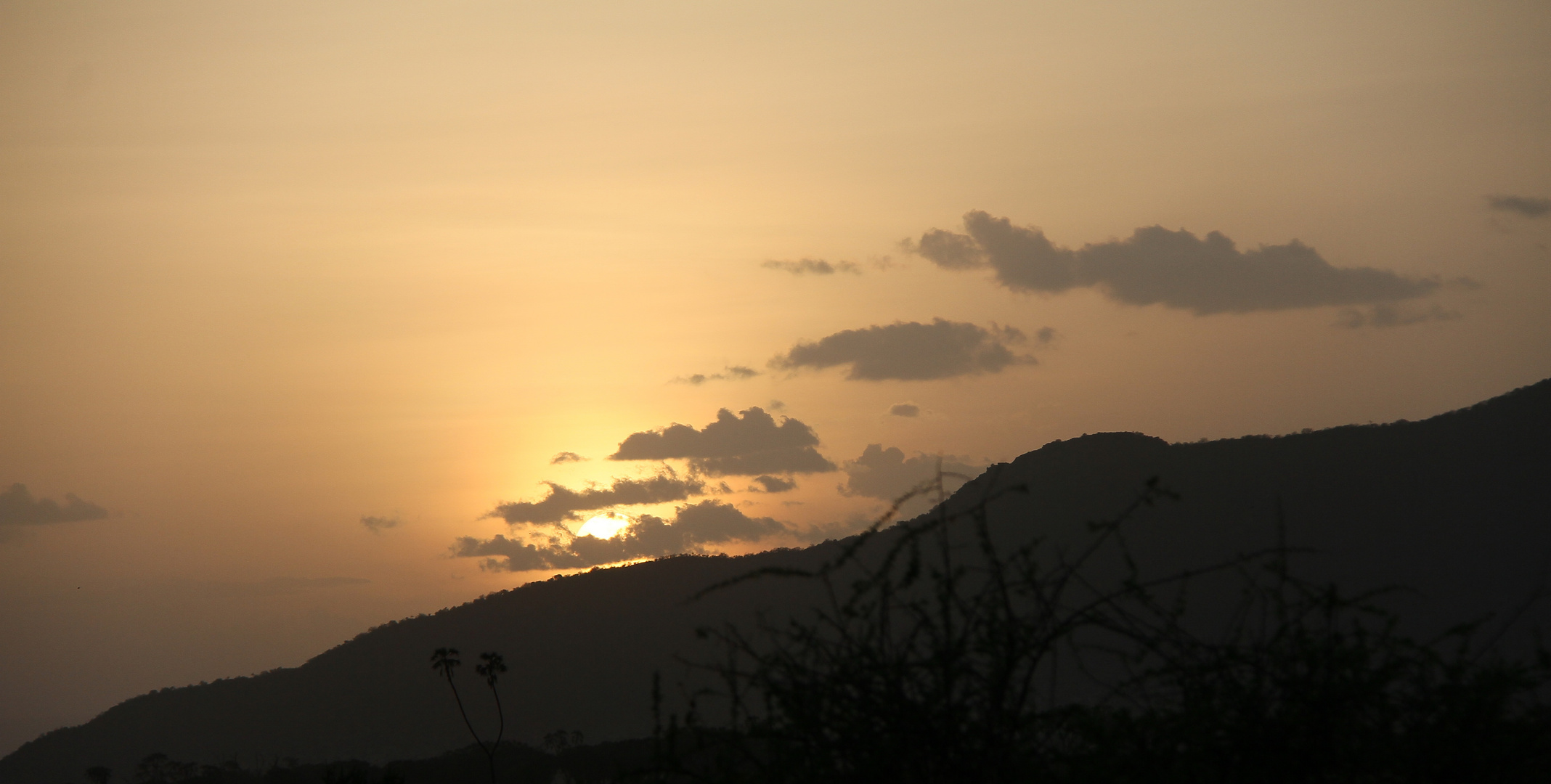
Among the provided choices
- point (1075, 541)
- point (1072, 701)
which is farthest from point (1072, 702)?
point (1075, 541)

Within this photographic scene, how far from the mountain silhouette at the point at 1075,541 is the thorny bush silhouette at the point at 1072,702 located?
9244 cm

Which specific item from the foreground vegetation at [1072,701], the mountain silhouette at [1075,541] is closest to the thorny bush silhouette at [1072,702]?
the foreground vegetation at [1072,701]

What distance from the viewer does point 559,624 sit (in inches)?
7446

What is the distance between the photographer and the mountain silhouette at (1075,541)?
403 feet

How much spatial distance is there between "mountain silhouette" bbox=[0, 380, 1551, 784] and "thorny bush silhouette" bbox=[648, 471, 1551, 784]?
92439mm

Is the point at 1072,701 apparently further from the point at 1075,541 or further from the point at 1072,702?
the point at 1075,541

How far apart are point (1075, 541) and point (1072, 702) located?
126 meters

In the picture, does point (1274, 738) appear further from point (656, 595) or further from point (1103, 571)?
point (656, 595)

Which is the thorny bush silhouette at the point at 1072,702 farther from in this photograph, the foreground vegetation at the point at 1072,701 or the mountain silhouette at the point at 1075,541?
the mountain silhouette at the point at 1075,541

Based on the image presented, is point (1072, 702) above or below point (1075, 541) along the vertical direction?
below

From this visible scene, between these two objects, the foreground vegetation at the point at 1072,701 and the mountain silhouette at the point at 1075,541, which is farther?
the mountain silhouette at the point at 1075,541

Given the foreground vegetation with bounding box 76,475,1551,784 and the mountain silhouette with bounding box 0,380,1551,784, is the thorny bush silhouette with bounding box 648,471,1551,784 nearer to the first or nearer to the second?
the foreground vegetation with bounding box 76,475,1551,784

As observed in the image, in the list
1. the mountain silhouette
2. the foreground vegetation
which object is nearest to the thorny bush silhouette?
the foreground vegetation

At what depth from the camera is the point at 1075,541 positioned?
419 ft
